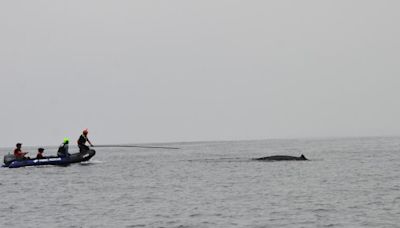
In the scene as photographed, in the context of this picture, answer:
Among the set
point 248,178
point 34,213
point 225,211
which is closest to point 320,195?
point 225,211

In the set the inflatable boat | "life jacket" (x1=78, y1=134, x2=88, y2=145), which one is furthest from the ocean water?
"life jacket" (x1=78, y1=134, x2=88, y2=145)

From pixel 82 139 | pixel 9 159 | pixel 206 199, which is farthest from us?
pixel 9 159

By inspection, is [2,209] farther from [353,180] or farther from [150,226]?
[353,180]

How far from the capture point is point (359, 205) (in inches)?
1184

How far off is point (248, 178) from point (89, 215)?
1968 centimetres

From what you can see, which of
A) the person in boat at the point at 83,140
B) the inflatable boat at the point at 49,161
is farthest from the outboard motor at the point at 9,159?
the person in boat at the point at 83,140

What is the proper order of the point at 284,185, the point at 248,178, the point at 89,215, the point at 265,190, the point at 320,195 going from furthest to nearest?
the point at 248,178 < the point at 284,185 < the point at 265,190 < the point at 320,195 < the point at 89,215

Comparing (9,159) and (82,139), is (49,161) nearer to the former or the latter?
(82,139)

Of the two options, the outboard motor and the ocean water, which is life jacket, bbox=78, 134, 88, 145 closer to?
the ocean water

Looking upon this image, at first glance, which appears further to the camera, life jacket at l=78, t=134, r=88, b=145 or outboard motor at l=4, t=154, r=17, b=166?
outboard motor at l=4, t=154, r=17, b=166

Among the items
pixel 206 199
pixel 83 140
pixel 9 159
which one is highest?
Result: pixel 83 140

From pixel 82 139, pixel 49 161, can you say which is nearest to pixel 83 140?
pixel 82 139

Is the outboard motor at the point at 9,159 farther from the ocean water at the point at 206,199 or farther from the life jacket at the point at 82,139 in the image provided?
the ocean water at the point at 206,199

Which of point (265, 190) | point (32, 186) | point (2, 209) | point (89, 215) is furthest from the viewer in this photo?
point (32, 186)
